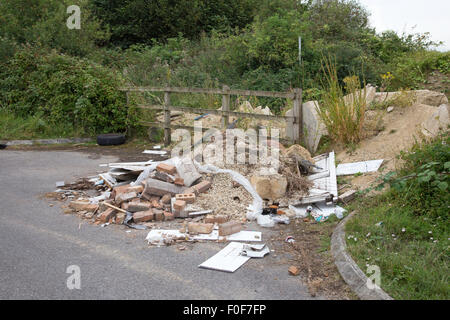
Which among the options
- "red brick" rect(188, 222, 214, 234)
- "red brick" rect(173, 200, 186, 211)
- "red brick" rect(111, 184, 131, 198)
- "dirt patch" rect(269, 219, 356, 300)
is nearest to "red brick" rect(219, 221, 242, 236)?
"red brick" rect(188, 222, 214, 234)

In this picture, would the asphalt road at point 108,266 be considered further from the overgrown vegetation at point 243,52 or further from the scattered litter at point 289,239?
the overgrown vegetation at point 243,52

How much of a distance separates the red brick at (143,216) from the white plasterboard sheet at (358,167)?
3.45m

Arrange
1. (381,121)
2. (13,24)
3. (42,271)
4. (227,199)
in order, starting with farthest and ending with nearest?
1. (13,24)
2. (381,121)
3. (227,199)
4. (42,271)

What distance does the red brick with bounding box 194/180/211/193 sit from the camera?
669 centimetres

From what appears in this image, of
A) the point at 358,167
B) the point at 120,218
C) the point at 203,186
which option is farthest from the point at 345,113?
the point at 120,218

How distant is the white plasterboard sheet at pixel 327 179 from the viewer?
21.9ft

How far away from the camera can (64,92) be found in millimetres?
13359

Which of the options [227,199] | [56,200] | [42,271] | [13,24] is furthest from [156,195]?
→ [13,24]

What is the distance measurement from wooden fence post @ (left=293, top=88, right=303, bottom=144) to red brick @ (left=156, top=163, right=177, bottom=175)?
10.9 ft

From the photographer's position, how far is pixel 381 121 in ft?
27.8

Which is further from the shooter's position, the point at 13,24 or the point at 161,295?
the point at 13,24

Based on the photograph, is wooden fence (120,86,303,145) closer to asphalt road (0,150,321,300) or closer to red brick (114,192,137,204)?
asphalt road (0,150,321,300)
